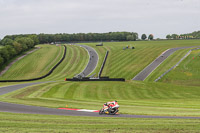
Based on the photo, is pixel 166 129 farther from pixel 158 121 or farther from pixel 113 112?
pixel 113 112

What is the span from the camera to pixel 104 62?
96688 mm

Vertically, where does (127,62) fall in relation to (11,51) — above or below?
below

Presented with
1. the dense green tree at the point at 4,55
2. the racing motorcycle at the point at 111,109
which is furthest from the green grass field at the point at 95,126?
the dense green tree at the point at 4,55

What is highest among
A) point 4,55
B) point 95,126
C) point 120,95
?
point 4,55

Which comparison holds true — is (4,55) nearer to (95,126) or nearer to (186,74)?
(186,74)

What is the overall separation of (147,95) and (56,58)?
72.4 m

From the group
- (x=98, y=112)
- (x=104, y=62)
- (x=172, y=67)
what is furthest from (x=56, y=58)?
(x=98, y=112)

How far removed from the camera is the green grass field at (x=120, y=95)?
19000 mm

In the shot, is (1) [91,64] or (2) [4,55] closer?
(1) [91,64]

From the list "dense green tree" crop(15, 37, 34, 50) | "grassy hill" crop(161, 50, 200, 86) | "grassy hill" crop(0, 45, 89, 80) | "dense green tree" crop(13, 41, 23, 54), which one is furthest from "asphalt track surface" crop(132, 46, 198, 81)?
"dense green tree" crop(15, 37, 34, 50)

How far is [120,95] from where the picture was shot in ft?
154

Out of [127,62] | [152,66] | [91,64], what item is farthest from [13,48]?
[152,66]

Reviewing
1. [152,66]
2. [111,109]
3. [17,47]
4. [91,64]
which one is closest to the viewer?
[111,109]

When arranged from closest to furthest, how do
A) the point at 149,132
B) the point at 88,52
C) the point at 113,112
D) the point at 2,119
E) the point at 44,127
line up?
the point at 149,132
the point at 44,127
the point at 2,119
the point at 113,112
the point at 88,52
